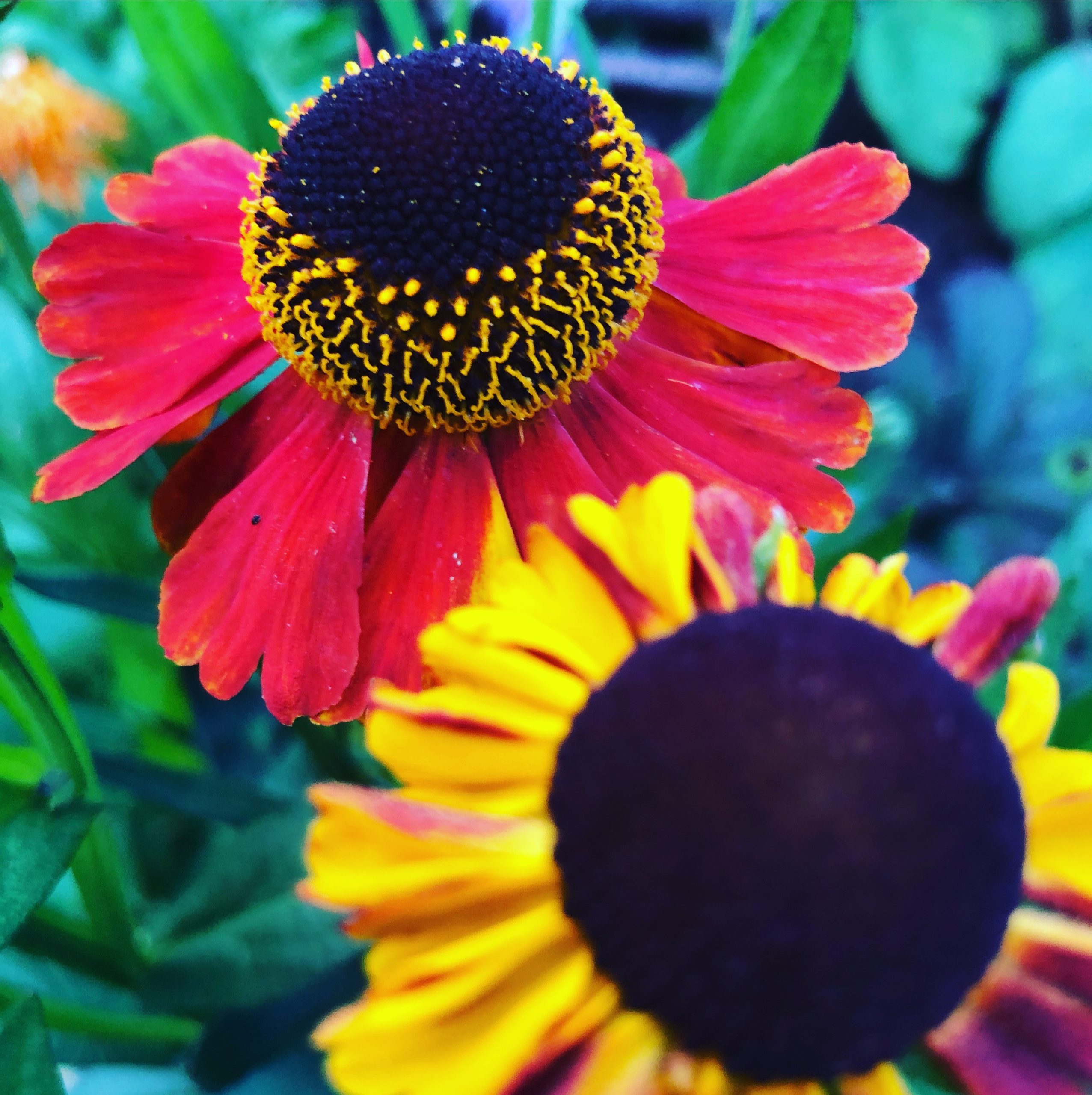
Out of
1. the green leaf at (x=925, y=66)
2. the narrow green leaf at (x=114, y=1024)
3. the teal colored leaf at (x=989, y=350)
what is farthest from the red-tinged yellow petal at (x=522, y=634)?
the green leaf at (x=925, y=66)

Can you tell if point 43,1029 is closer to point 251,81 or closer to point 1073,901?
point 1073,901

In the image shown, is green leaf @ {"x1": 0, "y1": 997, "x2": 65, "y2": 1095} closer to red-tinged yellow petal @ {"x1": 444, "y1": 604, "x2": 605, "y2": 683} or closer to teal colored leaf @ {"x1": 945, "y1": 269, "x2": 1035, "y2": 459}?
red-tinged yellow petal @ {"x1": 444, "y1": 604, "x2": 605, "y2": 683}

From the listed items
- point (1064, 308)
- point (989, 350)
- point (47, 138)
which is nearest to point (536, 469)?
point (47, 138)

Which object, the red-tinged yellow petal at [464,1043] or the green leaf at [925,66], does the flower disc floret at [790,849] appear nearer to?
the red-tinged yellow petal at [464,1043]

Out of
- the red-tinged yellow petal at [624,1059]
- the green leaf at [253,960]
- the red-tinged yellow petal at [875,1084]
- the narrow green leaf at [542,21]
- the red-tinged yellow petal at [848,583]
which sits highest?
the narrow green leaf at [542,21]

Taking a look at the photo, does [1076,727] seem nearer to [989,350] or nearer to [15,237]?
[15,237]

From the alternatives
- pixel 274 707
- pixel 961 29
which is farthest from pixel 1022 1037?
pixel 961 29
